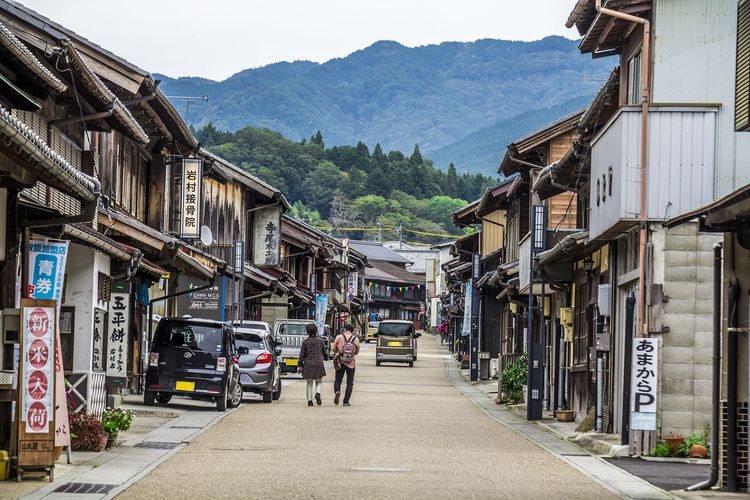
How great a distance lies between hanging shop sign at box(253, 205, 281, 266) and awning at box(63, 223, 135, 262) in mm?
30985

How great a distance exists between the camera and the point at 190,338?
2588cm

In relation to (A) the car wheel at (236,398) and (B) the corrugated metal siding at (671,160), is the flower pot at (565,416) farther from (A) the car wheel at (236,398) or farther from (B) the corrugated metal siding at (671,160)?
(B) the corrugated metal siding at (671,160)

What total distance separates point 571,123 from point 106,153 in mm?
14787

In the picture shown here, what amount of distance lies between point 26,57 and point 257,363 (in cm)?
1582

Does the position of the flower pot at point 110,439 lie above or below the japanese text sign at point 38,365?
below

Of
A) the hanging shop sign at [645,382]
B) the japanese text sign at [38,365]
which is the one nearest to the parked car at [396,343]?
the hanging shop sign at [645,382]

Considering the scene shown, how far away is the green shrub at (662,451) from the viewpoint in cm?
1762

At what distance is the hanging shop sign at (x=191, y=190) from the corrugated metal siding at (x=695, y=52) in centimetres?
1711

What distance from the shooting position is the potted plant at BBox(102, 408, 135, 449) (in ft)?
54.6

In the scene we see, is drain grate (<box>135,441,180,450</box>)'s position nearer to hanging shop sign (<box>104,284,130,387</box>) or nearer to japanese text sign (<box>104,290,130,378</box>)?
hanging shop sign (<box>104,284,130,387</box>)

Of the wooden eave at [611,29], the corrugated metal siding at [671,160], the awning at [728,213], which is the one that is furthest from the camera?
the wooden eave at [611,29]

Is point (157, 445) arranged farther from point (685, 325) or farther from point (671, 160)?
point (671, 160)

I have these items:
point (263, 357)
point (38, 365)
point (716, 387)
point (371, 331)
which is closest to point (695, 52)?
point (716, 387)

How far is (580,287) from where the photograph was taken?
2698cm
